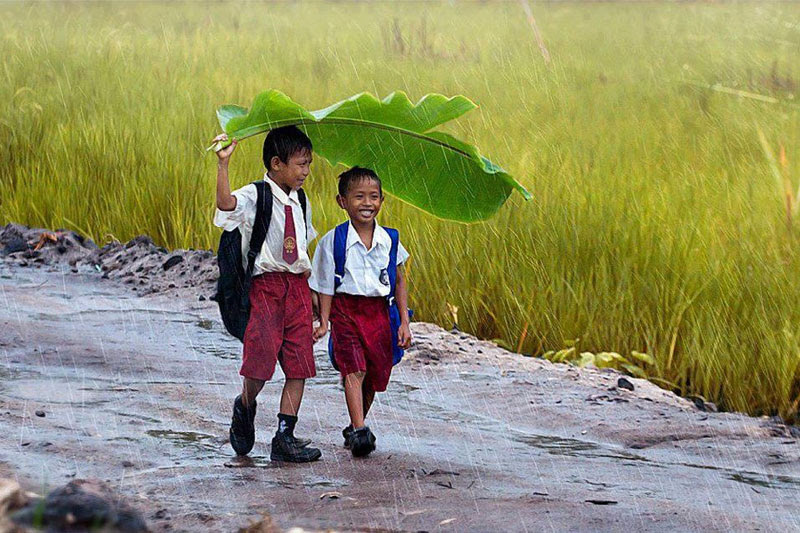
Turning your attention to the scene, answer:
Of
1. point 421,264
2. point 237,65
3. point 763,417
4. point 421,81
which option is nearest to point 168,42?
point 237,65

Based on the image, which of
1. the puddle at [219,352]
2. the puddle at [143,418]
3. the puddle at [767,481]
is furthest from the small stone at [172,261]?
the puddle at [767,481]

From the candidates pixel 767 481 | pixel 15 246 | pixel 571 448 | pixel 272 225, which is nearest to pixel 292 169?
pixel 272 225

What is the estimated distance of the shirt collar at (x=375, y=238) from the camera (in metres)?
4.16

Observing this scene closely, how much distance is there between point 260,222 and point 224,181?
25 cm

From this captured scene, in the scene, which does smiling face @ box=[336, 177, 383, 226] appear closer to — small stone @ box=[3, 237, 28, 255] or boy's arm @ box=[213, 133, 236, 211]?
boy's arm @ box=[213, 133, 236, 211]

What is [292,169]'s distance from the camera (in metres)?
3.97

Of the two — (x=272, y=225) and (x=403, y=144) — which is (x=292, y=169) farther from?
(x=403, y=144)

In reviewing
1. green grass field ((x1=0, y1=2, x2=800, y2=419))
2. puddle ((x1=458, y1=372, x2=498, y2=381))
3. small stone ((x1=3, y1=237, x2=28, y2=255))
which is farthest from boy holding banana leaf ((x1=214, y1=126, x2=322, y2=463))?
small stone ((x1=3, y1=237, x2=28, y2=255))

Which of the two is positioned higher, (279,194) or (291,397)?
(279,194)

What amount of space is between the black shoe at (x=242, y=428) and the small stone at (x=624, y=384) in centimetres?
182

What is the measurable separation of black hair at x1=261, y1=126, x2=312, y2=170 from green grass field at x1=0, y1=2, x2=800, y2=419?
214 centimetres

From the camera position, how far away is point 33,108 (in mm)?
9625

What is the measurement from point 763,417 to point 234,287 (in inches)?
91.3

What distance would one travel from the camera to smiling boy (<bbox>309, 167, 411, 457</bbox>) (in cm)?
413
